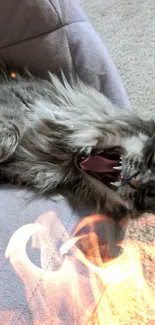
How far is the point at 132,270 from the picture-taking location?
139 cm

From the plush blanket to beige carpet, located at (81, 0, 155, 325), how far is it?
31cm

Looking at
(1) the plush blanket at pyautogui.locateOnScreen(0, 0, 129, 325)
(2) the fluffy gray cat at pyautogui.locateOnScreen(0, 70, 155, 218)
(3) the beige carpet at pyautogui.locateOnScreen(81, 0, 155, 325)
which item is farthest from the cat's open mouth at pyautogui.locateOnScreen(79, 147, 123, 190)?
(3) the beige carpet at pyautogui.locateOnScreen(81, 0, 155, 325)

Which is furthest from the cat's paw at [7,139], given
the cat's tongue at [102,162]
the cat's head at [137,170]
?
the cat's head at [137,170]

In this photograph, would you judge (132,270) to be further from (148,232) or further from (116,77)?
(116,77)

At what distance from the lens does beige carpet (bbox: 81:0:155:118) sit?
5.29ft

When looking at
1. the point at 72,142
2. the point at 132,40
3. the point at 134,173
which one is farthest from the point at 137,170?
the point at 132,40

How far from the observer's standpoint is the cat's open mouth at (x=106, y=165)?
1.11 meters

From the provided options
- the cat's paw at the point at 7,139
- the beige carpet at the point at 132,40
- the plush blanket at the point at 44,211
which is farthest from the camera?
the beige carpet at the point at 132,40

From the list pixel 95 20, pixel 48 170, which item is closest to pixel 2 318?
pixel 48 170

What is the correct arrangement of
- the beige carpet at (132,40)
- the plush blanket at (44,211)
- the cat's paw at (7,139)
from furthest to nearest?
the beige carpet at (132,40) < the cat's paw at (7,139) < the plush blanket at (44,211)

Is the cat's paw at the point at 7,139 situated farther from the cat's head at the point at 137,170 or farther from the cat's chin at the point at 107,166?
the cat's head at the point at 137,170

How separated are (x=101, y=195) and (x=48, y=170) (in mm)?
169

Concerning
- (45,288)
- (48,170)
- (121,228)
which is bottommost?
(121,228)

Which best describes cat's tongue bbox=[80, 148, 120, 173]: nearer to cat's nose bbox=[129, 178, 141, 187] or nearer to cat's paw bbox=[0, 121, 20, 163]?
cat's nose bbox=[129, 178, 141, 187]
